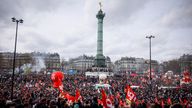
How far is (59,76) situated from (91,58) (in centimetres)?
15815

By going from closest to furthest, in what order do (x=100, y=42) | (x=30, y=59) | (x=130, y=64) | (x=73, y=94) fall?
(x=73, y=94), (x=100, y=42), (x=30, y=59), (x=130, y=64)

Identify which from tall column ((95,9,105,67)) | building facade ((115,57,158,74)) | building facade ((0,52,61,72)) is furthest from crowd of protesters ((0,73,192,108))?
building facade ((115,57,158,74))

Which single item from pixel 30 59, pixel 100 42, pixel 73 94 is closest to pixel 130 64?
pixel 30 59

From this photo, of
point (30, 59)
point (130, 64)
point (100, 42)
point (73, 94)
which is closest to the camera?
point (73, 94)

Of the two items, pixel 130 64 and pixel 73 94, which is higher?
pixel 130 64

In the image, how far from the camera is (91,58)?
174500 millimetres

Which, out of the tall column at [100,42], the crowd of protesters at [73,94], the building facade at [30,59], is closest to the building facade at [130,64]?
the building facade at [30,59]

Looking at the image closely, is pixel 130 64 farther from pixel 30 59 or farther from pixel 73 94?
pixel 73 94

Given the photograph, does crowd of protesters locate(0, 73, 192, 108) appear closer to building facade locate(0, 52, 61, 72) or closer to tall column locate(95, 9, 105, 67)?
tall column locate(95, 9, 105, 67)

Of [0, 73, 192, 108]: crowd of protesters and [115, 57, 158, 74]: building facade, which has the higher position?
[115, 57, 158, 74]: building facade

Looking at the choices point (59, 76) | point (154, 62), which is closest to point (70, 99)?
point (59, 76)

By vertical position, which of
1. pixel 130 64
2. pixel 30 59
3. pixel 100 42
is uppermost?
pixel 100 42

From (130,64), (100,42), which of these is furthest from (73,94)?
(130,64)

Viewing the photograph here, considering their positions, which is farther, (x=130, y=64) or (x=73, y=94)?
(x=130, y=64)
